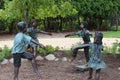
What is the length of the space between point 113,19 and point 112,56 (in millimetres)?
28177

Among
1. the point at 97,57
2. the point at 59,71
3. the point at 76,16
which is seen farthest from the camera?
the point at 76,16

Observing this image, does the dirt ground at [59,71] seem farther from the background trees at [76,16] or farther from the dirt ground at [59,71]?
the background trees at [76,16]

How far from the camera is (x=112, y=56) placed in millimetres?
12469

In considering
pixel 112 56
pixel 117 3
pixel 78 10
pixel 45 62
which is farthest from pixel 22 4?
pixel 117 3

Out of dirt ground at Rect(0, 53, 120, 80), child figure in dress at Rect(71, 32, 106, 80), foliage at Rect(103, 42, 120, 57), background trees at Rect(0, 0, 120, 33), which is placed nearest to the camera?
child figure in dress at Rect(71, 32, 106, 80)

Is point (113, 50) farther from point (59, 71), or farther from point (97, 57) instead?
point (97, 57)

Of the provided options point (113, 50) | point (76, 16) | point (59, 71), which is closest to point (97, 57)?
point (59, 71)

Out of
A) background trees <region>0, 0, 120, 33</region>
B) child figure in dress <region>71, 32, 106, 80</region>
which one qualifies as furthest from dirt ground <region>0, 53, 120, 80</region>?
background trees <region>0, 0, 120, 33</region>

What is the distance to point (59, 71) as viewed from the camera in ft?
33.6

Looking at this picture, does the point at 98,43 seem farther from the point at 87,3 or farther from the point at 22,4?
the point at 87,3

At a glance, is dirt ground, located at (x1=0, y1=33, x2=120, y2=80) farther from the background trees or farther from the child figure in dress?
the background trees

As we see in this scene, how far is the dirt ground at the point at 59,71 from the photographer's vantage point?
948 centimetres

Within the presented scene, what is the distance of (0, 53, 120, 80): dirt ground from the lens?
948 centimetres

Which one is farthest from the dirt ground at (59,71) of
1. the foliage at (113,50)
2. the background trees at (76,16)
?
the background trees at (76,16)
